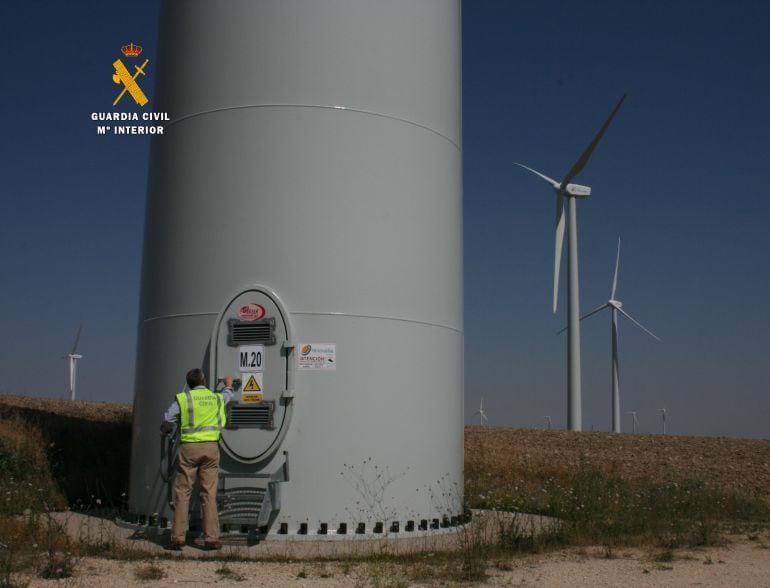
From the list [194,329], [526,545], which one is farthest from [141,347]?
[526,545]

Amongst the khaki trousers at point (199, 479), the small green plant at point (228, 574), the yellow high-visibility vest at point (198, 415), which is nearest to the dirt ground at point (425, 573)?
the small green plant at point (228, 574)

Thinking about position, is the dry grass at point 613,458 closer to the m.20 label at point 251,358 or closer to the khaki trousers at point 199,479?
the m.20 label at point 251,358

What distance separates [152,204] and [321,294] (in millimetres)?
2756

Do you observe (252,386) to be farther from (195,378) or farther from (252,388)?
(195,378)

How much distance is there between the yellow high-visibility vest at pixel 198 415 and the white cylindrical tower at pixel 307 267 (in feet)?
1.71

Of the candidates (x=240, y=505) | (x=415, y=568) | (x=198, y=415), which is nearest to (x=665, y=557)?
(x=415, y=568)

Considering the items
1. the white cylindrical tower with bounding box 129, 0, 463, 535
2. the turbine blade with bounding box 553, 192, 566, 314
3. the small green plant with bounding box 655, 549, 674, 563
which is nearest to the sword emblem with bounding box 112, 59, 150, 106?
the white cylindrical tower with bounding box 129, 0, 463, 535

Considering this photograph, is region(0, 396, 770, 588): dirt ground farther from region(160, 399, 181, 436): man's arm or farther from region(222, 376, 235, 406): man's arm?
region(222, 376, 235, 406): man's arm

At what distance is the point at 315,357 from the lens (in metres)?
9.28

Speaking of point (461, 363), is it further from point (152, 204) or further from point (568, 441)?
point (568, 441)

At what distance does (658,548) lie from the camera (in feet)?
30.9

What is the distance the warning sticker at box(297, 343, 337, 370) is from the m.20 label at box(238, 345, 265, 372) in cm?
42

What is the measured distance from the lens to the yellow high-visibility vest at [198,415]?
340 inches

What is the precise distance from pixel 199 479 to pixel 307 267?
257 centimetres
